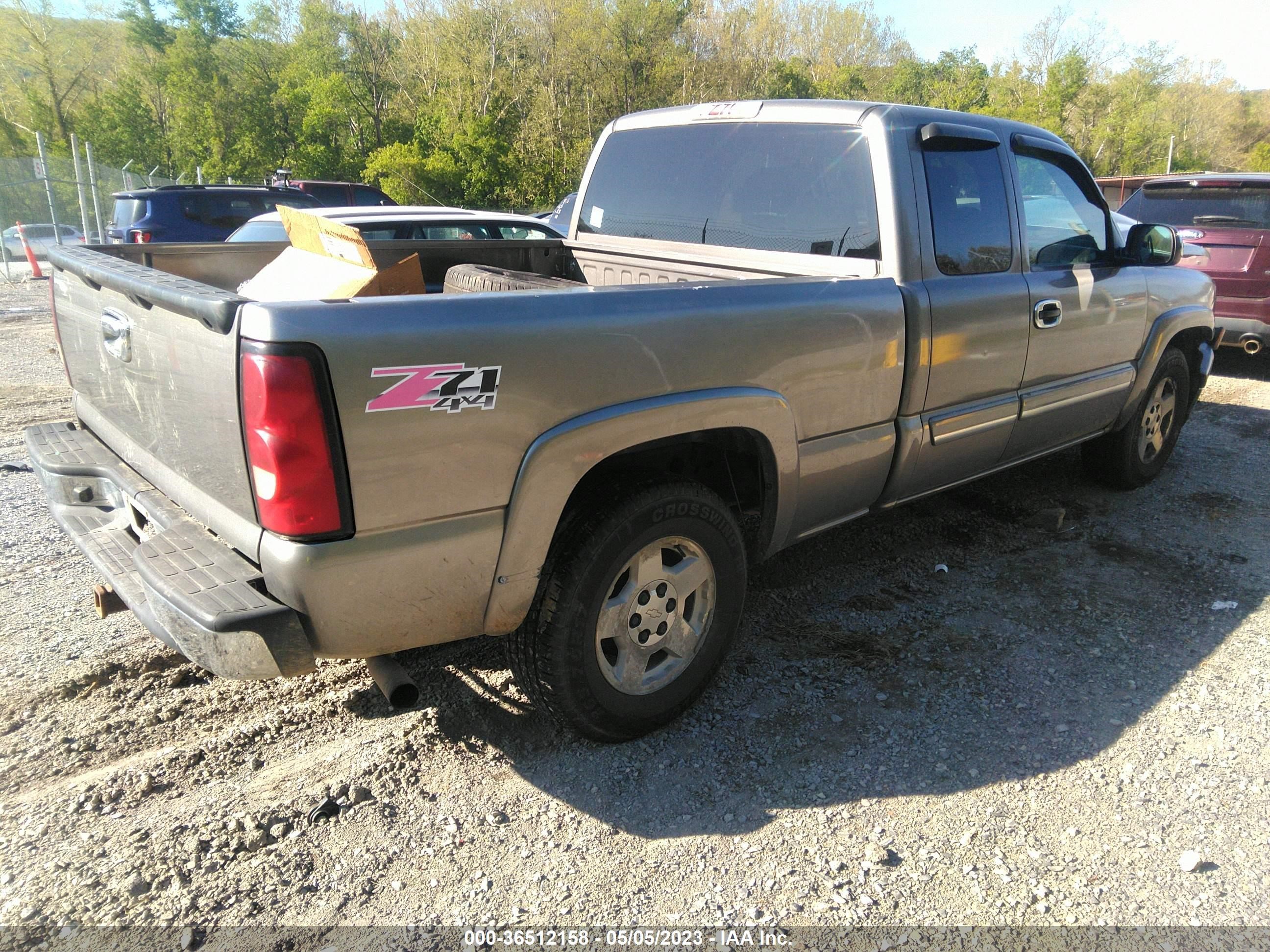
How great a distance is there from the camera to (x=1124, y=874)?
95.3 inches

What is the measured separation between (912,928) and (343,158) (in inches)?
1706

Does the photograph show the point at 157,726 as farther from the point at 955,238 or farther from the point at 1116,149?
the point at 1116,149

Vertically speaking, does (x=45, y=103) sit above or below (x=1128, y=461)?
above

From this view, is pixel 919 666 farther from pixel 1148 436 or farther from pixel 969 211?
pixel 1148 436

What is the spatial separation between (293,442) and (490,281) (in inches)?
Result: 61.4

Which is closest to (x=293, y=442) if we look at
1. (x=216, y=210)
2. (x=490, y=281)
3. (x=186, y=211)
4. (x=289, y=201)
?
(x=490, y=281)

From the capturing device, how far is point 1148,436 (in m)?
5.35

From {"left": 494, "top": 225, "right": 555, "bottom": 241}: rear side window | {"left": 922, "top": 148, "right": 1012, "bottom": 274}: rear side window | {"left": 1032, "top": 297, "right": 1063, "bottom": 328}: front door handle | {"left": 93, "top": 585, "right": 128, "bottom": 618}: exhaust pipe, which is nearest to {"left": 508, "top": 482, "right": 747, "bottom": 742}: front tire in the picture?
{"left": 93, "top": 585, "right": 128, "bottom": 618}: exhaust pipe

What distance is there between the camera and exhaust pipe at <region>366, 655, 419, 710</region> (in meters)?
2.39

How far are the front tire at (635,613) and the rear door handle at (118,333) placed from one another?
4.67 ft

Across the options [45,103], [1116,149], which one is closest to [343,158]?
[45,103]

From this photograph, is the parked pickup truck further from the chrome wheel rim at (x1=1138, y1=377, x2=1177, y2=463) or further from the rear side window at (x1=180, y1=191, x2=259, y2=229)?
the rear side window at (x1=180, y1=191, x2=259, y2=229)

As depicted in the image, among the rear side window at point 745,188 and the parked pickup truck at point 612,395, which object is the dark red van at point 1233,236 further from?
the rear side window at point 745,188

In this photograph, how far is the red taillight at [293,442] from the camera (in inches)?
77.5
